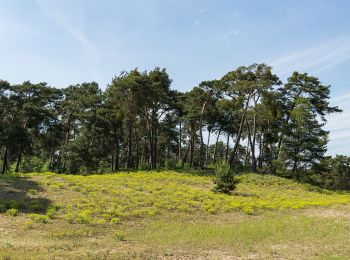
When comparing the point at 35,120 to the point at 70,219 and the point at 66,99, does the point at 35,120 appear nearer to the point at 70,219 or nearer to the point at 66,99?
the point at 66,99

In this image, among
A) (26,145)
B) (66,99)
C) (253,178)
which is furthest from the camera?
(66,99)

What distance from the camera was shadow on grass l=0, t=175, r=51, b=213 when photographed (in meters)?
20.0

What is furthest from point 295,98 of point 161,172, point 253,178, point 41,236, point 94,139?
point 41,236

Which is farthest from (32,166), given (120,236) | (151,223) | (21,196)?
(120,236)

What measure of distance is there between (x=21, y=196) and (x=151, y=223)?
9152 mm

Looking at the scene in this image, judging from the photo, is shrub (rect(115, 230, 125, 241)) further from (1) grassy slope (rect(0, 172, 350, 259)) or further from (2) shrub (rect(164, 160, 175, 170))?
(2) shrub (rect(164, 160, 175, 170))

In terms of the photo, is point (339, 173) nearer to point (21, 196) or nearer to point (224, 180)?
point (224, 180)

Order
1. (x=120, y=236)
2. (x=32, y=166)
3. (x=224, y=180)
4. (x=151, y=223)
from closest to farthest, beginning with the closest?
(x=120, y=236) < (x=151, y=223) < (x=224, y=180) < (x=32, y=166)

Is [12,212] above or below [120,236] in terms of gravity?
above

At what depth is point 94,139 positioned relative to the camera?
47000mm

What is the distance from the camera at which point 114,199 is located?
24.7m

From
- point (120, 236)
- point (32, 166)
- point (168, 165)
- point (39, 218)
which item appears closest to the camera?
point (120, 236)

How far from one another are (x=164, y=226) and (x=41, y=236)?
6.04 metres

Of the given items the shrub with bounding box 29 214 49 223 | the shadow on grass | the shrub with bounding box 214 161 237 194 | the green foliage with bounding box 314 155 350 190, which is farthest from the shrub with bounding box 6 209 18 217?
the green foliage with bounding box 314 155 350 190
